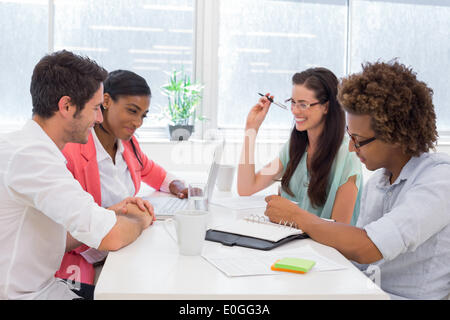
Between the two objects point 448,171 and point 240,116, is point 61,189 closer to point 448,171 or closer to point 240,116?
point 448,171

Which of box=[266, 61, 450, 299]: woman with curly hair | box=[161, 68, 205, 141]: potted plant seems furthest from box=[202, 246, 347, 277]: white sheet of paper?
box=[161, 68, 205, 141]: potted plant

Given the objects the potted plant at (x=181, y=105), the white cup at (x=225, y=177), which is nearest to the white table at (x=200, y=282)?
the white cup at (x=225, y=177)

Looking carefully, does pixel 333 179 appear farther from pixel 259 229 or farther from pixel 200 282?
pixel 200 282

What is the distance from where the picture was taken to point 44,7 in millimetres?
3641

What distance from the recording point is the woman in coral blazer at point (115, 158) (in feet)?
5.39

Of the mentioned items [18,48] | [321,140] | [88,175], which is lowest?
[88,175]

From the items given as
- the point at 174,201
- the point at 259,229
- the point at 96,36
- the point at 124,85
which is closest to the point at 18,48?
the point at 96,36

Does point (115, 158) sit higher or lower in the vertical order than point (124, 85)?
lower

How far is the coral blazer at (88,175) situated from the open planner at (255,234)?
47 centimetres

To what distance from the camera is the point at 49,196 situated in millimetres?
1098

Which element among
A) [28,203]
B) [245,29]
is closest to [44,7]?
[245,29]

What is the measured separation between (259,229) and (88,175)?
71 centimetres

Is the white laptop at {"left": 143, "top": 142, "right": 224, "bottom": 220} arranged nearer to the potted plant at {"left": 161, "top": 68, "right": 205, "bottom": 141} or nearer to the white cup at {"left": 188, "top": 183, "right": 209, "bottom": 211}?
the white cup at {"left": 188, "top": 183, "right": 209, "bottom": 211}

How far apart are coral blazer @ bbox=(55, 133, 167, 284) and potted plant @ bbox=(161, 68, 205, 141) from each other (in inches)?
53.8
